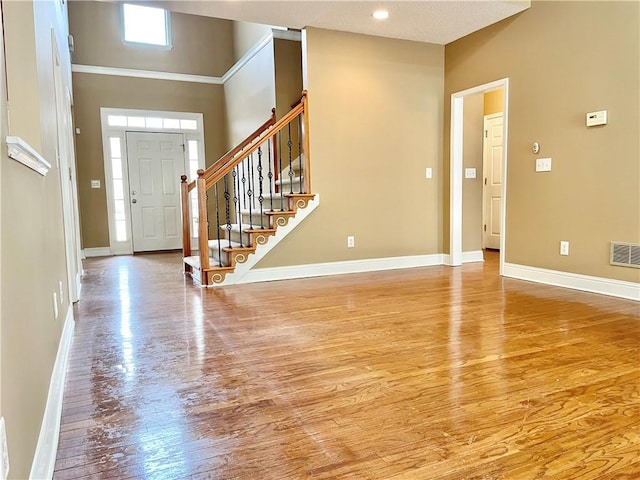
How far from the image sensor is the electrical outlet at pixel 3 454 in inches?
35.6

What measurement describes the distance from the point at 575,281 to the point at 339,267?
7.45ft

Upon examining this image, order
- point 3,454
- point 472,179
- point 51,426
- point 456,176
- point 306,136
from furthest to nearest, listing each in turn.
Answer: point 472,179 < point 456,176 < point 306,136 < point 51,426 < point 3,454

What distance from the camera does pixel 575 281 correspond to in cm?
393

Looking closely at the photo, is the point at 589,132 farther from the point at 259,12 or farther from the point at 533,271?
the point at 259,12

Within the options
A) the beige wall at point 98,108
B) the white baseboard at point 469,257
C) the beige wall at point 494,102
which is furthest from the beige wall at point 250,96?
the beige wall at point 494,102

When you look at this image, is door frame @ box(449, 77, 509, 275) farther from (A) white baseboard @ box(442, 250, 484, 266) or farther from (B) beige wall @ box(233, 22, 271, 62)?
(B) beige wall @ box(233, 22, 271, 62)

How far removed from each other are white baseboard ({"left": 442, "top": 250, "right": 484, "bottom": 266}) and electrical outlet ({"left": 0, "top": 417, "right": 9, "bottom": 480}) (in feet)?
16.2

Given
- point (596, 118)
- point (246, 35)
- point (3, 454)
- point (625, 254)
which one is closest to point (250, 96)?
point (246, 35)

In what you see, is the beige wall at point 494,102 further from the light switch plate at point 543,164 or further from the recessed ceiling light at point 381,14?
the recessed ceiling light at point 381,14

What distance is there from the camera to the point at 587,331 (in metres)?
2.70

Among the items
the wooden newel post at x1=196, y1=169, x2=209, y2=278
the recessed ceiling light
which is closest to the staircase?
the wooden newel post at x1=196, y1=169, x2=209, y2=278

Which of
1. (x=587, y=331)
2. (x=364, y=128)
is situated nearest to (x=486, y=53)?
(x=364, y=128)

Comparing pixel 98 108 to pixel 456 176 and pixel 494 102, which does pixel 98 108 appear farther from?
pixel 494 102

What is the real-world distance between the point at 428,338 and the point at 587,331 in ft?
3.25
